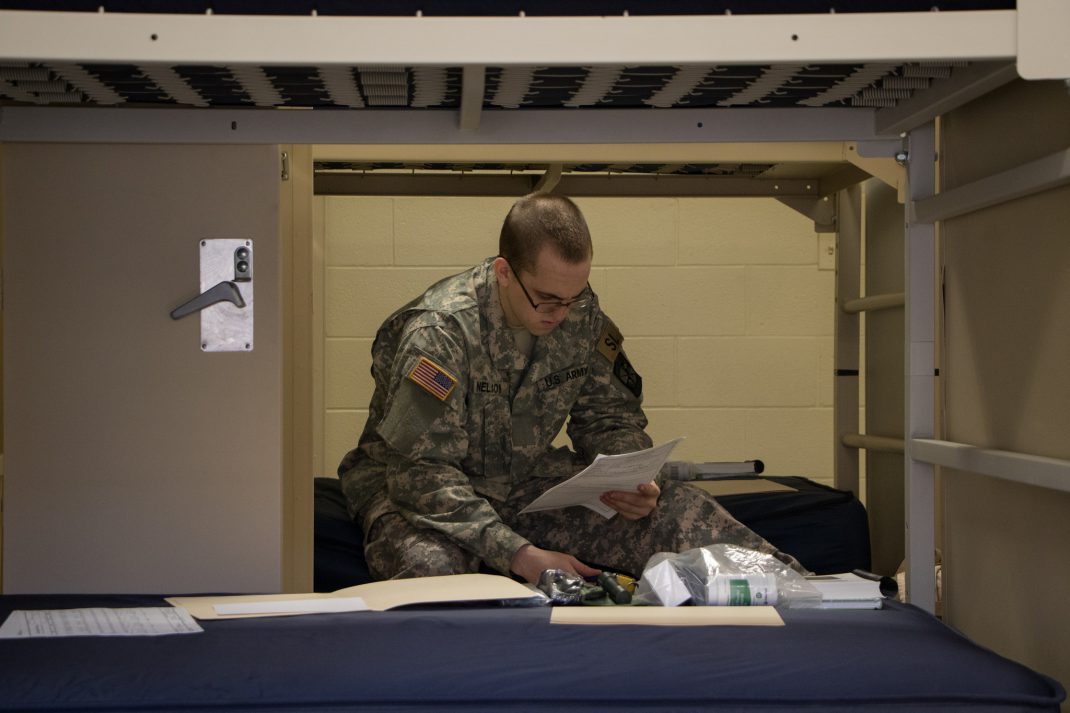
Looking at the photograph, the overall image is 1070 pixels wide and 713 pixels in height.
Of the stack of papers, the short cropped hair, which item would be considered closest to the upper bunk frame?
the stack of papers

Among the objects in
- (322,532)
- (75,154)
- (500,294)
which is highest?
(75,154)

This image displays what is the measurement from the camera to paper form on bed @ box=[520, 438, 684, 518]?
1865 millimetres

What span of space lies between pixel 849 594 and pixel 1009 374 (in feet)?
1.24

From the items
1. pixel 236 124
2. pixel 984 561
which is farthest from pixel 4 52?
pixel 984 561

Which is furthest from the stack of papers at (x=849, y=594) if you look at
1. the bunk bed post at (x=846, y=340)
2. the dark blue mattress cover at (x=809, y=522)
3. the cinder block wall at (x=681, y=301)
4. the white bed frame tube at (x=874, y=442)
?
the cinder block wall at (x=681, y=301)

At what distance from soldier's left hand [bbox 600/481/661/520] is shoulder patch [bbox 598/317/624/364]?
1.25 ft

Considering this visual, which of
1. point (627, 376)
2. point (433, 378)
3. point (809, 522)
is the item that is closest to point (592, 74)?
point (433, 378)

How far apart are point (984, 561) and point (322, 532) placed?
1.32 m

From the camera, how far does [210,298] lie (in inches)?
70.1

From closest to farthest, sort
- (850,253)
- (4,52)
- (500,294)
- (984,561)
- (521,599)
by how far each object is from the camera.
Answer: (4,52)
(521,599)
(984,561)
(500,294)
(850,253)

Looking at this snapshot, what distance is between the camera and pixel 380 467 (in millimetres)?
2328

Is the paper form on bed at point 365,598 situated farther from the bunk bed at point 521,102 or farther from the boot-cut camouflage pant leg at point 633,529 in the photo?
the boot-cut camouflage pant leg at point 633,529

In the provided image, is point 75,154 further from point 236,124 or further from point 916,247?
point 916,247

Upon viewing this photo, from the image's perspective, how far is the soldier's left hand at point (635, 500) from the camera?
84.4 inches
